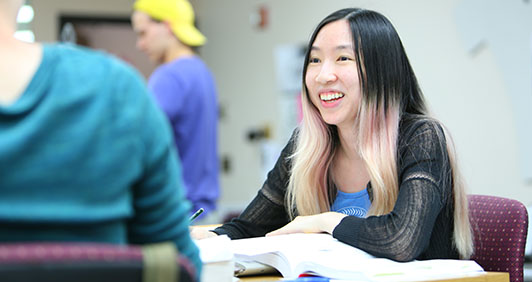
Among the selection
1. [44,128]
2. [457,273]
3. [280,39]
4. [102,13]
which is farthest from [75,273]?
[102,13]

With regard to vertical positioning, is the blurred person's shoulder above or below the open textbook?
above

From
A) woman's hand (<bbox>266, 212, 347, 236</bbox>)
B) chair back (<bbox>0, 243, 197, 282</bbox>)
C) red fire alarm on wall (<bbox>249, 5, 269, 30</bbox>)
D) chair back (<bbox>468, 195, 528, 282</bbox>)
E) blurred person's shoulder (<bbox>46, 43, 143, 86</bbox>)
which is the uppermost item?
blurred person's shoulder (<bbox>46, 43, 143, 86</bbox>)

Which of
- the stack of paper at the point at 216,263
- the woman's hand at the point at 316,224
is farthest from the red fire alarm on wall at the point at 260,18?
the stack of paper at the point at 216,263

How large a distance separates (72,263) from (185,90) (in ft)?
8.91

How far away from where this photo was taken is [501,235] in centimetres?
179

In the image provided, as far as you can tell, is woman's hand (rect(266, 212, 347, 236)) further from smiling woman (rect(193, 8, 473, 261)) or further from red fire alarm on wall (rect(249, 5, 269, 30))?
red fire alarm on wall (rect(249, 5, 269, 30))

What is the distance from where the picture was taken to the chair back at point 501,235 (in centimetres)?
176

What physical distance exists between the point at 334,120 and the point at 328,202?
0.76ft

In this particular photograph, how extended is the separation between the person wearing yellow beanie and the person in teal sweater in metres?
2.45

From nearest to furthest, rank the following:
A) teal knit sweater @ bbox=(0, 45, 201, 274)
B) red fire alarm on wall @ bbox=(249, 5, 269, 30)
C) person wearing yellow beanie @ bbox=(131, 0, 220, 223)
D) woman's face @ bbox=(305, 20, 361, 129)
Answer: teal knit sweater @ bbox=(0, 45, 201, 274) → woman's face @ bbox=(305, 20, 361, 129) → person wearing yellow beanie @ bbox=(131, 0, 220, 223) → red fire alarm on wall @ bbox=(249, 5, 269, 30)

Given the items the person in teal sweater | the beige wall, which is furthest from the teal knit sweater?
the beige wall

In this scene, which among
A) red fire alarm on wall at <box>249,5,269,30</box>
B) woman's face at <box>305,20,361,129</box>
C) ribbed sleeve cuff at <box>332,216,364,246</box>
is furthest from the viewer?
red fire alarm on wall at <box>249,5,269,30</box>

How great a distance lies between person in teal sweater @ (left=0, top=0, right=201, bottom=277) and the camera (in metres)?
0.73

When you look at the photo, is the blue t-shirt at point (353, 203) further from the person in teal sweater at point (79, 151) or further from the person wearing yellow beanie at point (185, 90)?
the person wearing yellow beanie at point (185, 90)
